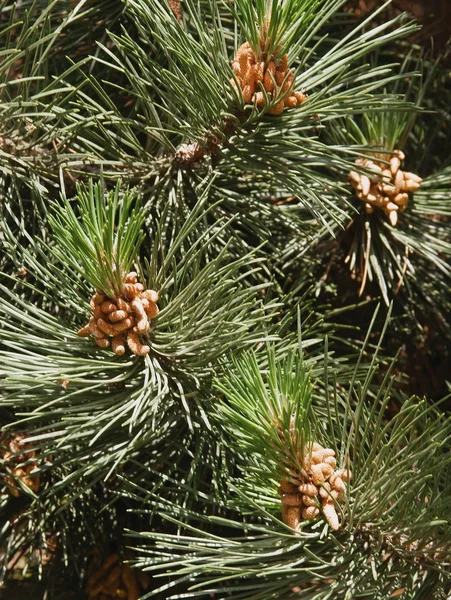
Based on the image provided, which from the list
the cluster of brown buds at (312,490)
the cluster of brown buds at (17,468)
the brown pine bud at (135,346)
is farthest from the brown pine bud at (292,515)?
the cluster of brown buds at (17,468)

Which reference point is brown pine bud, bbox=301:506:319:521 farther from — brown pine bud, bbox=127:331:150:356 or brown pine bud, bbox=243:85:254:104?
brown pine bud, bbox=243:85:254:104

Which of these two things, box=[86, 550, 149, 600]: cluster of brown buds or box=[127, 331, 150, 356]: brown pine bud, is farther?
box=[86, 550, 149, 600]: cluster of brown buds

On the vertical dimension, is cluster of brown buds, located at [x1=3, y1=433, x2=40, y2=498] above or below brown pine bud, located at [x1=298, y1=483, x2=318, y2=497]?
below

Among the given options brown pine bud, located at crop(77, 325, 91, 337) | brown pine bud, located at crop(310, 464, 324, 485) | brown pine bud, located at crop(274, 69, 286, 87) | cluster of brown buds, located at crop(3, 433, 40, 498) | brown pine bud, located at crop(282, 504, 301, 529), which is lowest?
cluster of brown buds, located at crop(3, 433, 40, 498)

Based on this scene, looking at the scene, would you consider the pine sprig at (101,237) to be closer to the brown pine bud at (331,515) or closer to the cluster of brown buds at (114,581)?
the brown pine bud at (331,515)

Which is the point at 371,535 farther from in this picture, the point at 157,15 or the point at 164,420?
the point at 157,15

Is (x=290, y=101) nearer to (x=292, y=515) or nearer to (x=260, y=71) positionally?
(x=260, y=71)

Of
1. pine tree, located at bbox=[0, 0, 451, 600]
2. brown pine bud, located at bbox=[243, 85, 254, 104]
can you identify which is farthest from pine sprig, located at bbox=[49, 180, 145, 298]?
brown pine bud, located at bbox=[243, 85, 254, 104]

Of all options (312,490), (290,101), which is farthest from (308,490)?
(290,101)

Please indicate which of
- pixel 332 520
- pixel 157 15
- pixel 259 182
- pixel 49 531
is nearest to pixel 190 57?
pixel 157 15
